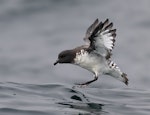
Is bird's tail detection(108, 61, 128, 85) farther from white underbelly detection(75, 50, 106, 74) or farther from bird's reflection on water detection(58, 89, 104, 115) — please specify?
bird's reflection on water detection(58, 89, 104, 115)

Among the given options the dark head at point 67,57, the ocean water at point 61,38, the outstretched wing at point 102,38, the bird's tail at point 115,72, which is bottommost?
the bird's tail at point 115,72

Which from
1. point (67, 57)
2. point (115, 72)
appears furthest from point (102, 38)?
point (115, 72)

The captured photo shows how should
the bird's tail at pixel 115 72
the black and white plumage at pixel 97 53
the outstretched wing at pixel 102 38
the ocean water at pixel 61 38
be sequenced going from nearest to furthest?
the outstretched wing at pixel 102 38 → the black and white plumage at pixel 97 53 → the bird's tail at pixel 115 72 → the ocean water at pixel 61 38

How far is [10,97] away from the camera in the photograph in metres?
12.6

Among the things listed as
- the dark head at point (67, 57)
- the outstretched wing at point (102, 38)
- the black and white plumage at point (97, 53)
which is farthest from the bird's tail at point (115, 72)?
the dark head at point (67, 57)

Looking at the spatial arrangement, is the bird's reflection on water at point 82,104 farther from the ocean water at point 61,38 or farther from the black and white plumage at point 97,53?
the ocean water at point 61,38

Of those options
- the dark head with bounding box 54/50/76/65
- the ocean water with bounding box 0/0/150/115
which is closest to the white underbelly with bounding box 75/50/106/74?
the dark head with bounding box 54/50/76/65

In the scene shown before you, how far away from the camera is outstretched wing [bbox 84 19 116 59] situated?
12484 mm

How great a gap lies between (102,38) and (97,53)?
522mm

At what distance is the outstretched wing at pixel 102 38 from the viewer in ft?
41.0

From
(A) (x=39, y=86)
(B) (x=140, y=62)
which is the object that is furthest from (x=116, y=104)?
(B) (x=140, y=62)

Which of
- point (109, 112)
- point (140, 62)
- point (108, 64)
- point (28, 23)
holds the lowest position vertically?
point (109, 112)

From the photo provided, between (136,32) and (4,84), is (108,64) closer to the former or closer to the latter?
(4,84)

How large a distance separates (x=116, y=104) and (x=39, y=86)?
192 centimetres
